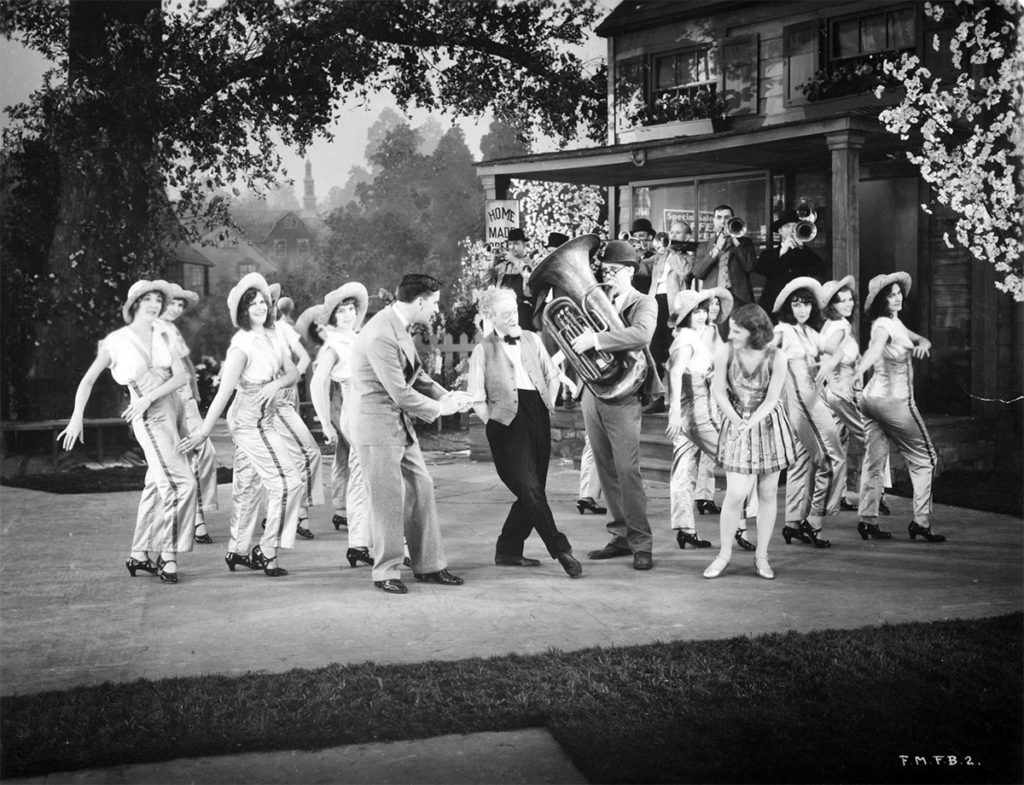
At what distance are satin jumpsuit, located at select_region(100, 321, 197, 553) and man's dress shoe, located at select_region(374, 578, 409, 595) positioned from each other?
1.15 m

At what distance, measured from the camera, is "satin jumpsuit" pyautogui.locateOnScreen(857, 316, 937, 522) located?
23.8 ft

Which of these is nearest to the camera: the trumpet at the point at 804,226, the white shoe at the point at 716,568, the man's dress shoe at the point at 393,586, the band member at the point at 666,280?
the man's dress shoe at the point at 393,586

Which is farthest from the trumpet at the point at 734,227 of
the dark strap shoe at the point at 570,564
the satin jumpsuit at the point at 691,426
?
the dark strap shoe at the point at 570,564

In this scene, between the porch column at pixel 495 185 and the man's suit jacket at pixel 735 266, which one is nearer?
the porch column at pixel 495 185

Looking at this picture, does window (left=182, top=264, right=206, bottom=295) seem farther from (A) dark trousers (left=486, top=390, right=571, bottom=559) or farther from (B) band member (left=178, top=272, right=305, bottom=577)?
(A) dark trousers (left=486, top=390, right=571, bottom=559)

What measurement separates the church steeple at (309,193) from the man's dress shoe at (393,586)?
234 centimetres

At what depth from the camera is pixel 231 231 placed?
7098mm

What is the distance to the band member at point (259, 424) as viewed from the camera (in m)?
6.45

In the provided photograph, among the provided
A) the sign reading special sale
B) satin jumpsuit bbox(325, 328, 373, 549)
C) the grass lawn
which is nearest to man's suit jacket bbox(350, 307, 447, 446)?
satin jumpsuit bbox(325, 328, 373, 549)

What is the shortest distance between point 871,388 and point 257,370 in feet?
12.6

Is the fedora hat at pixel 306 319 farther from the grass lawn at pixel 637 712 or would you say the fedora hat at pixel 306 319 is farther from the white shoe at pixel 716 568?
the grass lawn at pixel 637 712

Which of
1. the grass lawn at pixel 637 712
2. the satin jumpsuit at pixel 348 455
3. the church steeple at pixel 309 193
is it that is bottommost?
the grass lawn at pixel 637 712

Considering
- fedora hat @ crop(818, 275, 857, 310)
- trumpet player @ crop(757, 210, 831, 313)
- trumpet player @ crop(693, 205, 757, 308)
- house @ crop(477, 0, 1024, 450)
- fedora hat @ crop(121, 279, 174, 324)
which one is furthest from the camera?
trumpet player @ crop(693, 205, 757, 308)

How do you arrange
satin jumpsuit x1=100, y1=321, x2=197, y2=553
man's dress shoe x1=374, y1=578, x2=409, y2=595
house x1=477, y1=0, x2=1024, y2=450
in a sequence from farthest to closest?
1. house x1=477, y1=0, x2=1024, y2=450
2. satin jumpsuit x1=100, y1=321, x2=197, y2=553
3. man's dress shoe x1=374, y1=578, x2=409, y2=595
